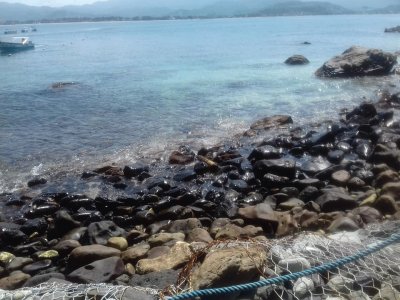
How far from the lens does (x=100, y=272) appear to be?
19.2 feet

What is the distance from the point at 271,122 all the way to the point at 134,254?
942 cm

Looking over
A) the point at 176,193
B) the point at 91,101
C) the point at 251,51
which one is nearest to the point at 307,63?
the point at 251,51

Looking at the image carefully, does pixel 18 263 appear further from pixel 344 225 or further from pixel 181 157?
pixel 181 157

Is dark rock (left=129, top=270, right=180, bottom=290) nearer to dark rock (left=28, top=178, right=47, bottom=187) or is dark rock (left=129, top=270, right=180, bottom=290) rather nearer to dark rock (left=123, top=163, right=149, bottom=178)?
dark rock (left=123, top=163, right=149, bottom=178)

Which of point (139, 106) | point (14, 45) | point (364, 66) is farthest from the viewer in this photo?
point (14, 45)

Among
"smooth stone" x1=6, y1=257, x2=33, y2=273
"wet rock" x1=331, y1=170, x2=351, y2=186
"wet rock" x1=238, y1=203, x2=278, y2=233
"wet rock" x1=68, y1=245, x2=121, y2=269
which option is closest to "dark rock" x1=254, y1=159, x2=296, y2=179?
"wet rock" x1=331, y1=170, x2=351, y2=186

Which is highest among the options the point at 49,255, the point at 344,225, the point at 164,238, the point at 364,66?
the point at 364,66

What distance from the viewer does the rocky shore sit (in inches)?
234

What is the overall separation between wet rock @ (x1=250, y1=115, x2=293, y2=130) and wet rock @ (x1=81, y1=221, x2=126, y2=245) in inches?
311

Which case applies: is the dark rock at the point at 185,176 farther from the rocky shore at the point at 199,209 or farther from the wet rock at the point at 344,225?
the wet rock at the point at 344,225

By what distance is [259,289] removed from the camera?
13.9 ft

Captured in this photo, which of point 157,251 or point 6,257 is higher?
point 157,251

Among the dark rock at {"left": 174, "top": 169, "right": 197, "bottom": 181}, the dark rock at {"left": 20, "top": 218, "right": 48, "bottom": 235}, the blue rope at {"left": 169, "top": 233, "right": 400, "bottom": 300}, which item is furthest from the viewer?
the dark rock at {"left": 174, "top": 169, "right": 197, "bottom": 181}

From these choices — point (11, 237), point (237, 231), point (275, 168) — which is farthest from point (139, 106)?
point (237, 231)
